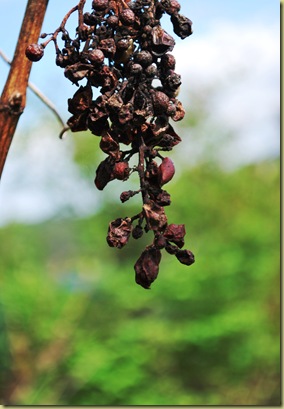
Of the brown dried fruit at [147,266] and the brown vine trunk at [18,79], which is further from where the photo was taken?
the brown vine trunk at [18,79]

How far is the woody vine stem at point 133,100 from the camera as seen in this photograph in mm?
776

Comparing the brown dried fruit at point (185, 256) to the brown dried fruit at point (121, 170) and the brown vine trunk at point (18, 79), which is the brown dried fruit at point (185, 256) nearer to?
the brown dried fruit at point (121, 170)

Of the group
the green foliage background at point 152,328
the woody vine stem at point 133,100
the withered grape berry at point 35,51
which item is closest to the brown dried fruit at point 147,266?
the woody vine stem at point 133,100

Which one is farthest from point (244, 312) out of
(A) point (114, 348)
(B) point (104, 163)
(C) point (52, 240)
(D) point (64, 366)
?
(B) point (104, 163)

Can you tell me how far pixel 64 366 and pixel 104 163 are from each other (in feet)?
20.2

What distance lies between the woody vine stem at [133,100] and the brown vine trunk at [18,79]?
162 mm

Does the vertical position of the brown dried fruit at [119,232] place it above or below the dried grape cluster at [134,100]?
below

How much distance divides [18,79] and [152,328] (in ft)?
19.9

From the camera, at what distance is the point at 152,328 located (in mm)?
6891

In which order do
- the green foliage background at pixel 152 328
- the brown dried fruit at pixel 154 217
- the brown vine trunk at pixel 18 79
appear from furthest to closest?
the green foliage background at pixel 152 328, the brown vine trunk at pixel 18 79, the brown dried fruit at pixel 154 217

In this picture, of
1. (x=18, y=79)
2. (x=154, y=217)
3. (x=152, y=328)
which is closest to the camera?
(x=154, y=217)

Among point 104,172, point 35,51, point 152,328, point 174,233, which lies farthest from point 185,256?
point 152,328

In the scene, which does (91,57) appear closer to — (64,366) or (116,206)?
(64,366)

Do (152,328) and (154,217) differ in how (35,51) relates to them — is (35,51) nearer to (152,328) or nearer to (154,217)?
(154,217)
